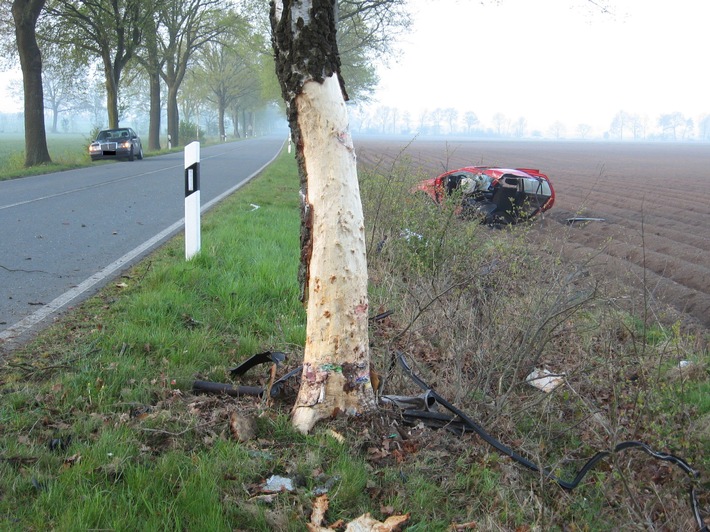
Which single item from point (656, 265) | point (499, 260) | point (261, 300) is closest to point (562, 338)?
point (499, 260)

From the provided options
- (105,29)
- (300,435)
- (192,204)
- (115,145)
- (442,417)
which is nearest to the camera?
(300,435)

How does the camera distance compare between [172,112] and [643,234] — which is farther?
[172,112]

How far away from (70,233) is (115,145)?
19773 mm

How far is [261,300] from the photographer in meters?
5.46

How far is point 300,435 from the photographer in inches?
123

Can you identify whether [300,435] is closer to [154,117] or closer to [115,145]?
[115,145]

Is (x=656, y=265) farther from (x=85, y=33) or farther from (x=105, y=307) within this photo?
(x=85, y=33)

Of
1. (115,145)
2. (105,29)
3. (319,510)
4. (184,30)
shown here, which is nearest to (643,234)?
(319,510)

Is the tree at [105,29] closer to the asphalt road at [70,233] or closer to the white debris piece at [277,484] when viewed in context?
the asphalt road at [70,233]

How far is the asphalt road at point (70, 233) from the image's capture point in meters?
5.32

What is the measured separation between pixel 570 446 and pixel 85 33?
30103 millimetres

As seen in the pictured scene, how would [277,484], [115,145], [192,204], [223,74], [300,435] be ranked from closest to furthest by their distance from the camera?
[277,484] < [300,435] < [192,204] < [115,145] < [223,74]

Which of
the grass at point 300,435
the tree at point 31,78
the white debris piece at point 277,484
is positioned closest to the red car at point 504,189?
the grass at point 300,435

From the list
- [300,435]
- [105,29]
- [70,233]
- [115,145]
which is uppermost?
[105,29]
